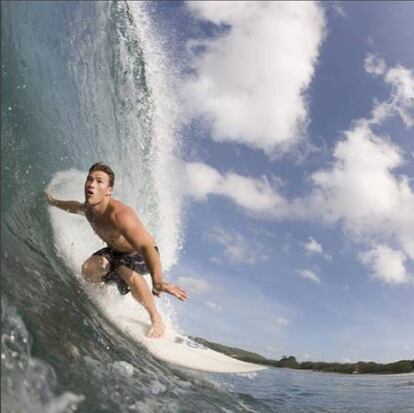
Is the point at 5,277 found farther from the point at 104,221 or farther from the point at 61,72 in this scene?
the point at 61,72

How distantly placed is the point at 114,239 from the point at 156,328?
5.20 ft

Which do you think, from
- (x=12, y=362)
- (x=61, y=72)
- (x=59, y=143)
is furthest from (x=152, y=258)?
(x=61, y=72)

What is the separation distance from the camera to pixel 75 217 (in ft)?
30.0

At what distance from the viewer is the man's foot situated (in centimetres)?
765

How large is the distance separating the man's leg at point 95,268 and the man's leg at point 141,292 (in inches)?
8.8

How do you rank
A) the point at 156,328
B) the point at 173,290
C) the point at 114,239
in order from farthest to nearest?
the point at 156,328, the point at 114,239, the point at 173,290

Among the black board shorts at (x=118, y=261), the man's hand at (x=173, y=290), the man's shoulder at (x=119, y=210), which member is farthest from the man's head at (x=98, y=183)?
the man's hand at (x=173, y=290)

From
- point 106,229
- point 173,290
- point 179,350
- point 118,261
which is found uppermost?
point 106,229

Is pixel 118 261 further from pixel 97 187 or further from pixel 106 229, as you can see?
pixel 97 187

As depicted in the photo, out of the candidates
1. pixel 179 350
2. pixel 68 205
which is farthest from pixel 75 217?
pixel 179 350

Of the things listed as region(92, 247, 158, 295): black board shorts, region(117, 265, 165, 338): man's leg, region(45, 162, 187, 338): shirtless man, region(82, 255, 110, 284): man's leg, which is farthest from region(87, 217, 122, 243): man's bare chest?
region(117, 265, 165, 338): man's leg

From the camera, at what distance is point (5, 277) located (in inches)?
180

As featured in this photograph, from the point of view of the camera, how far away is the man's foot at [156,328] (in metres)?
7.65

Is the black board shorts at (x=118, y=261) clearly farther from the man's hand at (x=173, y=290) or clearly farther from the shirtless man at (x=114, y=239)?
the man's hand at (x=173, y=290)
